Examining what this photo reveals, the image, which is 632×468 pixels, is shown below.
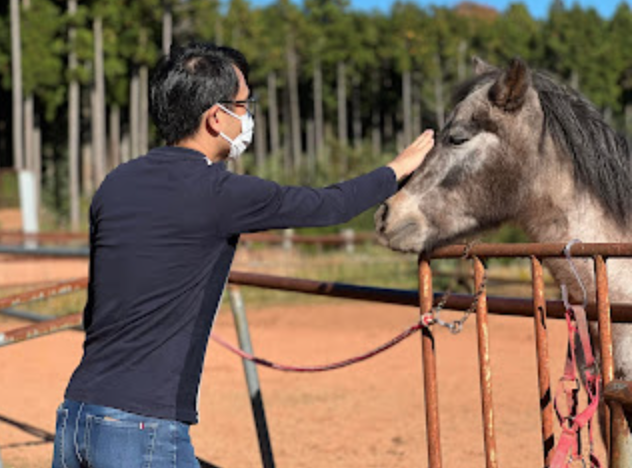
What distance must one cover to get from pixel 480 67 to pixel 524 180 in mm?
633

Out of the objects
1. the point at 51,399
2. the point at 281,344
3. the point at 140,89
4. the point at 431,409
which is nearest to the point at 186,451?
the point at 431,409

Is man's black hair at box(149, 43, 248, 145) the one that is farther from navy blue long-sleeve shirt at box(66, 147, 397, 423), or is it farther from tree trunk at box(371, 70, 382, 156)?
tree trunk at box(371, 70, 382, 156)

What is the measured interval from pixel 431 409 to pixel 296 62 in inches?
2762

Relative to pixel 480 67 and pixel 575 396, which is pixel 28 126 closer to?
pixel 480 67

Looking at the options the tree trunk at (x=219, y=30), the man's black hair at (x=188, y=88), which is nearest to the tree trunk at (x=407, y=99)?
the tree trunk at (x=219, y=30)

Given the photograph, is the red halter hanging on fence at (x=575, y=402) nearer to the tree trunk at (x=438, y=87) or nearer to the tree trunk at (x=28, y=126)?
the tree trunk at (x=28, y=126)

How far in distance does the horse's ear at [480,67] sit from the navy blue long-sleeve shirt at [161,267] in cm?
151

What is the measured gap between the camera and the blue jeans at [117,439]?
7.72 ft

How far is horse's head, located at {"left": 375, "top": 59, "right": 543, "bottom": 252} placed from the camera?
3324 millimetres

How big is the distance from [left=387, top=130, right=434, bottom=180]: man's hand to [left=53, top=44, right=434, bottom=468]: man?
0.45 meters

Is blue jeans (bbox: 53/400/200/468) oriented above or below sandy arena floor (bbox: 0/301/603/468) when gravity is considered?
above

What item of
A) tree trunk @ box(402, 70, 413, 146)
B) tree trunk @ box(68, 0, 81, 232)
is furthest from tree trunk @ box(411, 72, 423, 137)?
tree trunk @ box(68, 0, 81, 232)

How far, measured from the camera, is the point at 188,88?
2443 millimetres

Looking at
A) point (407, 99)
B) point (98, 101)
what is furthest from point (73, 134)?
point (407, 99)
